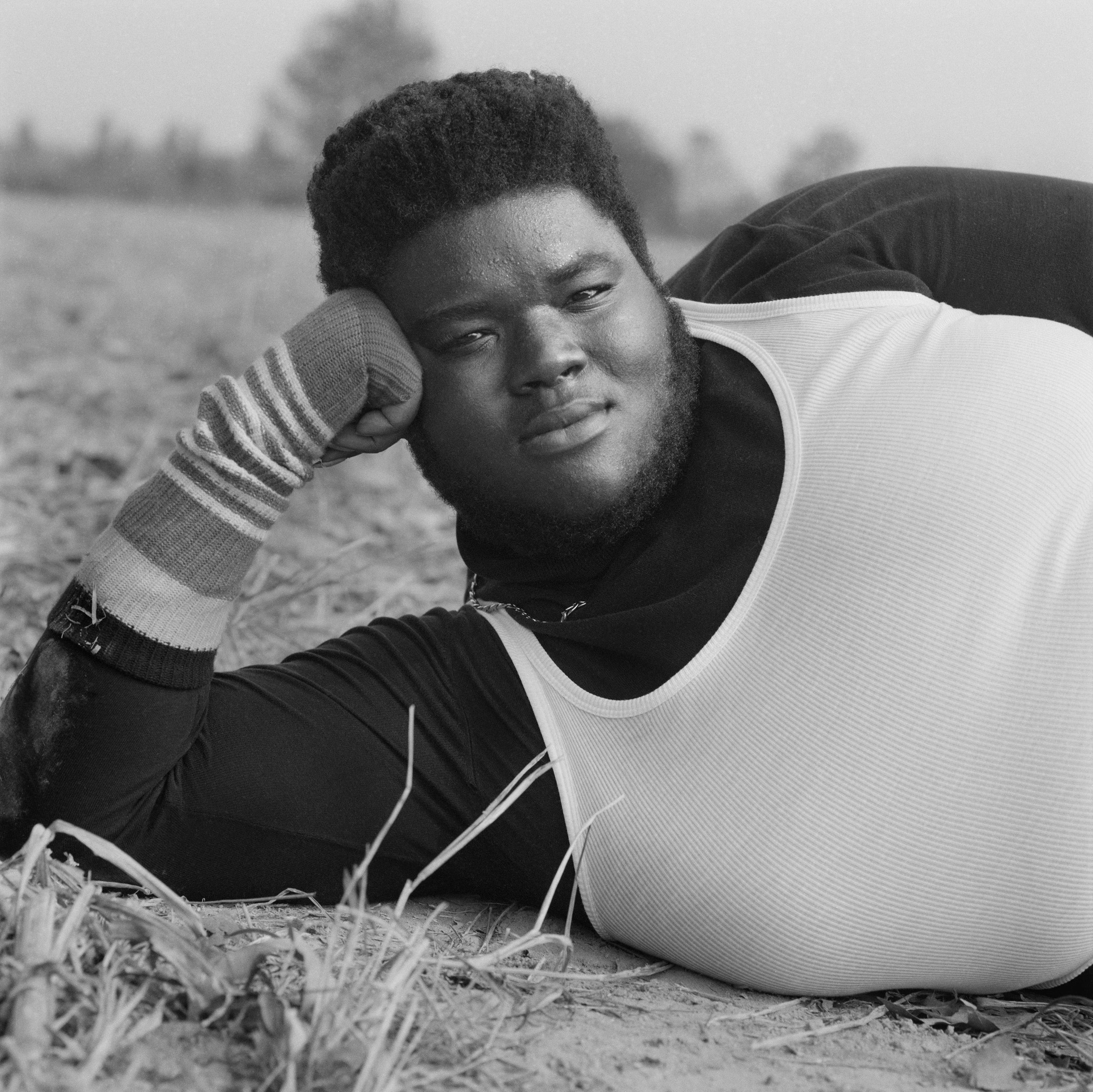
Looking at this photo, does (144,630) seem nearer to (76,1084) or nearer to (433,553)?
(76,1084)

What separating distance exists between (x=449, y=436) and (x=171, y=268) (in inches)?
214

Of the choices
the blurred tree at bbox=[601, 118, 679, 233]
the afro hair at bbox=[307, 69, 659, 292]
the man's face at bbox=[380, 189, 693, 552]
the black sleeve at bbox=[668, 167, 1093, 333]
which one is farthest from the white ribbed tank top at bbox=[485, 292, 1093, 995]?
the blurred tree at bbox=[601, 118, 679, 233]

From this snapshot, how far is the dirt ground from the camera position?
1.46 metres

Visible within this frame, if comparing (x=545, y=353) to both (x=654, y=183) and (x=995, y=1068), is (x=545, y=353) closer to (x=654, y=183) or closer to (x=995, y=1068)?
(x=995, y=1068)

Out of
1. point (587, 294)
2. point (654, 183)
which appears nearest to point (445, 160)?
point (587, 294)

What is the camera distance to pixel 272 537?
360 centimetres

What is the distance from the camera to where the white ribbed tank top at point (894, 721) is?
1613mm

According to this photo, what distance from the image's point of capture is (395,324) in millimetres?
1922

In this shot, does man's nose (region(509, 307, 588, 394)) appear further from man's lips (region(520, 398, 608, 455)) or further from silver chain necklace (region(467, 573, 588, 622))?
silver chain necklace (region(467, 573, 588, 622))

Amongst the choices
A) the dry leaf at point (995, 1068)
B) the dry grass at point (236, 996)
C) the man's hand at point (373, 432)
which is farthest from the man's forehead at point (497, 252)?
the dry leaf at point (995, 1068)

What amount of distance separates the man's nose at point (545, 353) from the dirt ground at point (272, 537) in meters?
0.69

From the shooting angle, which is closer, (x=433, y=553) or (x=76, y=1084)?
(x=76, y=1084)

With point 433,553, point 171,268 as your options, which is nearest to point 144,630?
point 433,553

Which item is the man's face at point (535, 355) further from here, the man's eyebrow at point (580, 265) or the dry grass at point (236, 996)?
the dry grass at point (236, 996)
